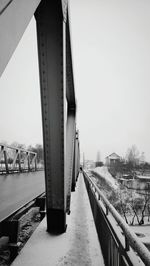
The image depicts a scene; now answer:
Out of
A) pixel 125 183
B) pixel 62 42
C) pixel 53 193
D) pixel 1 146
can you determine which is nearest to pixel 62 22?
pixel 62 42

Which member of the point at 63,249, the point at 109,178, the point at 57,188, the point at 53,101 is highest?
the point at 53,101

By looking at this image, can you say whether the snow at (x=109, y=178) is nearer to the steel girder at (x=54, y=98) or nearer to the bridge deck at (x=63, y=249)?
the bridge deck at (x=63, y=249)

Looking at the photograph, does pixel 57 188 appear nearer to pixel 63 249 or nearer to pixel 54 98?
pixel 63 249

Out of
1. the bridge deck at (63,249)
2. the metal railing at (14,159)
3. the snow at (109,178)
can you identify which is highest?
the metal railing at (14,159)

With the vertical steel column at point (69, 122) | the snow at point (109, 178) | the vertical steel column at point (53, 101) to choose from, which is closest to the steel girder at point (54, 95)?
the vertical steel column at point (53, 101)

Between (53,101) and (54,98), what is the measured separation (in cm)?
5

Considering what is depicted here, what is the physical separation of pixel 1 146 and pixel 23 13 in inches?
333

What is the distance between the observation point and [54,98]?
108 inches

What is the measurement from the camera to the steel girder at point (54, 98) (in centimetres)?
240

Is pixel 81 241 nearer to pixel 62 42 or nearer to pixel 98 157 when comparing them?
pixel 62 42

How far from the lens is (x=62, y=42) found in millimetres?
2447

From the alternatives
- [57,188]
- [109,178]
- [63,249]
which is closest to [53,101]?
[57,188]

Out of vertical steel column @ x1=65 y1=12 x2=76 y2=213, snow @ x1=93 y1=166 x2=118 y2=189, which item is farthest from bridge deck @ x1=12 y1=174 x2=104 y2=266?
snow @ x1=93 y1=166 x2=118 y2=189

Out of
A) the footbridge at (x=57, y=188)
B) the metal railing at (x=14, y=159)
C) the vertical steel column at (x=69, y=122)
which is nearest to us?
the footbridge at (x=57, y=188)
